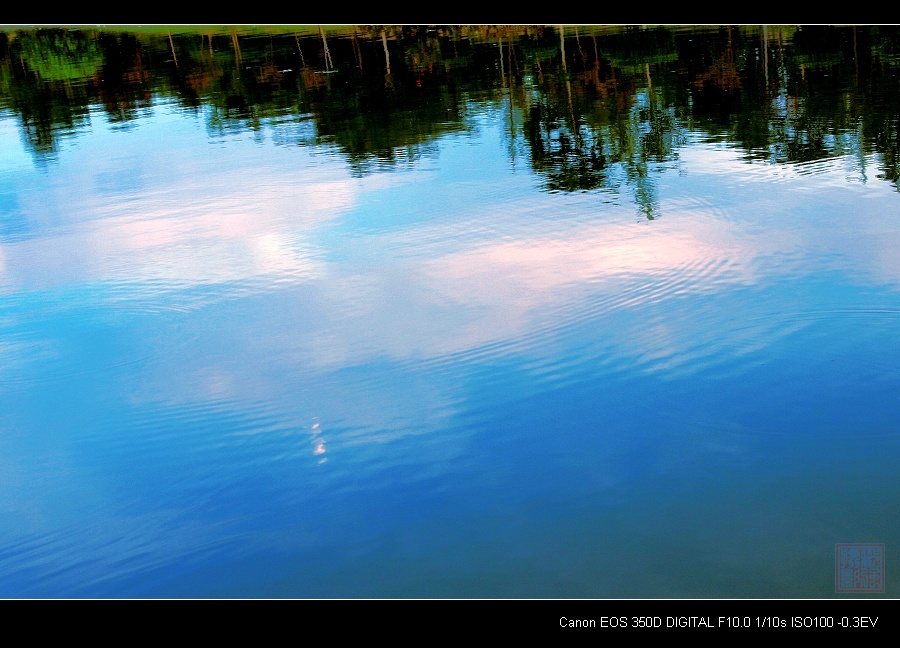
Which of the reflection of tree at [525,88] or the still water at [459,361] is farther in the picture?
the reflection of tree at [525,88]

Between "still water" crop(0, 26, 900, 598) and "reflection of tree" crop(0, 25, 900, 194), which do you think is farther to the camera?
"reflection of tree" crop(0, 25, 900, 194)

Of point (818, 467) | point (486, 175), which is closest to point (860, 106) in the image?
point (486, 175)

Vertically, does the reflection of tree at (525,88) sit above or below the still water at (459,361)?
above

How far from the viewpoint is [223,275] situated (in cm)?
683

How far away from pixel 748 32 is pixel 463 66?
743 cm

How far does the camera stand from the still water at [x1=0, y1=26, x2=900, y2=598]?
3939 millimetres

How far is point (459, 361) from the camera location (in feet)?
17.5

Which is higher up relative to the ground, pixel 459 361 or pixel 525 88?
pixel 525 88

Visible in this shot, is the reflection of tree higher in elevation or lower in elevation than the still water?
higher

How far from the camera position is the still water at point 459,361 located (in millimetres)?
3939

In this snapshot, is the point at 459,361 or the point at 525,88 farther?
the point at 525,88

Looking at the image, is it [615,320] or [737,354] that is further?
[615,320]

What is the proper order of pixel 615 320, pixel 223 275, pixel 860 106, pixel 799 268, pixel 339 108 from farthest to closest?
pixel 339 108
pixel 860 106
pixel 223 275
pixel 799 268
pixel 615 320
